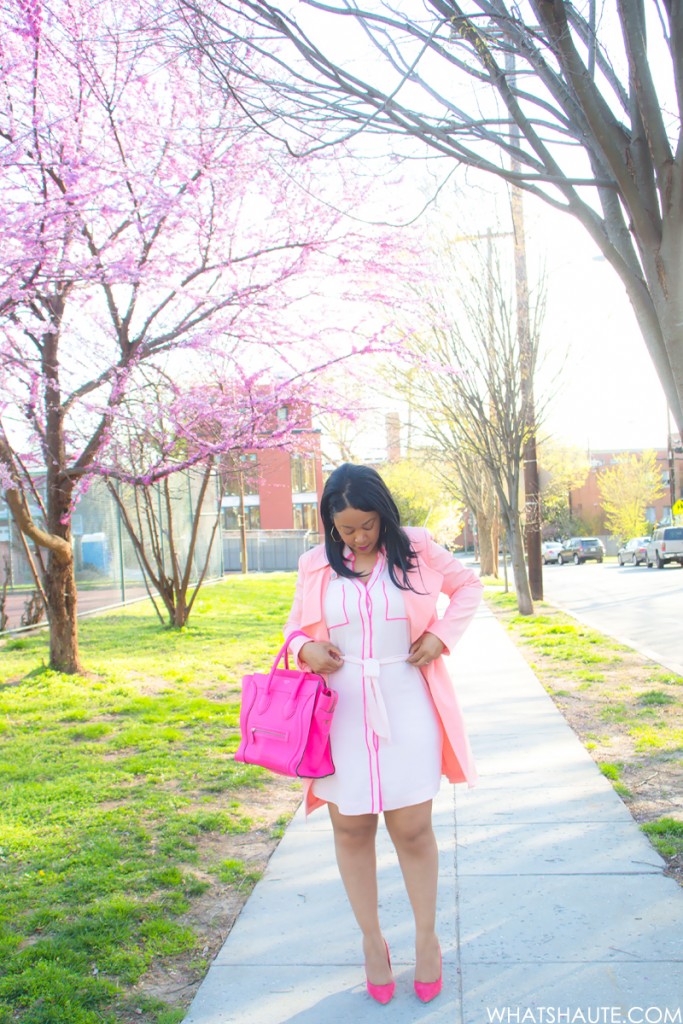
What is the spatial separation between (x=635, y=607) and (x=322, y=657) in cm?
1629

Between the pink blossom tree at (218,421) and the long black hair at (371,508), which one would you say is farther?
the pink blossom tree at (218,421)

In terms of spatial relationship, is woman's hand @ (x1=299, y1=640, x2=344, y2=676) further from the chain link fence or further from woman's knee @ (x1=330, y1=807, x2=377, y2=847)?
the chain link fence

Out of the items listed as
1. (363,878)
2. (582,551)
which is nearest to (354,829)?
(363,878)

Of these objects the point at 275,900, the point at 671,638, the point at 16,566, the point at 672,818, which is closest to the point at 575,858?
the point at 672,818

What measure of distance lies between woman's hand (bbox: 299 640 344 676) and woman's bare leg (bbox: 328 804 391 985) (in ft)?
1.50

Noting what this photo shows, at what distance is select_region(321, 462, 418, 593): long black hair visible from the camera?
2.92 metres

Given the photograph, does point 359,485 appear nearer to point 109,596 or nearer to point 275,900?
point 275,900

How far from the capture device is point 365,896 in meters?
2.89

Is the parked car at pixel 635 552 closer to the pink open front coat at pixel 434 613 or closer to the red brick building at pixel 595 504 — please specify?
the red brick building at pixel 595 504

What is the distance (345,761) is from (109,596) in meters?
13.6

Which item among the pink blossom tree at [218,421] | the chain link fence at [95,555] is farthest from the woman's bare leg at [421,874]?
the chain link fence at [95,555]

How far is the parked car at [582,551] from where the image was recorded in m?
53.3

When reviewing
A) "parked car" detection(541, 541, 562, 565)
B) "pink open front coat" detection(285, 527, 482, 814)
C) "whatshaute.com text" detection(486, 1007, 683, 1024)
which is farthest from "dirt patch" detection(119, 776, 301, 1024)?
"parked car" detection(541, 541, 562, 565)

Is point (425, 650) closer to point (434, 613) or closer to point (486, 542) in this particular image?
point (434, 613)
